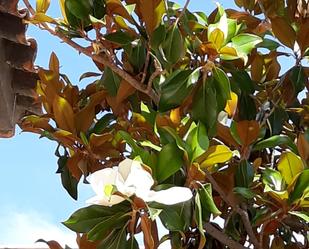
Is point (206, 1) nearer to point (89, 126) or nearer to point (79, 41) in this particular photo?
point (79, 41)

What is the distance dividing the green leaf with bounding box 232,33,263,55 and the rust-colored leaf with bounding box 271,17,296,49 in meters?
0.13

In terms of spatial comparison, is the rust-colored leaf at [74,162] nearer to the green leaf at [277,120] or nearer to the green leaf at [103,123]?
the green leaf at [103,123]

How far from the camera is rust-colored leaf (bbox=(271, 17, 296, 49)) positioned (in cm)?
153

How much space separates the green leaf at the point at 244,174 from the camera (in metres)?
1.38

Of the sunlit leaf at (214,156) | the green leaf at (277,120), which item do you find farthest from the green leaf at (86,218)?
the green leaf at (277,120)

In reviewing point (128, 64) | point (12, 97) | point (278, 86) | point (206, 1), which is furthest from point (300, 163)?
point (12, 97)

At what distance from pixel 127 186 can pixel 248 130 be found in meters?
0.45

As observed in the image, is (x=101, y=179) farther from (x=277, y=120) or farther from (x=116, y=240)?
(x=277, y=120)

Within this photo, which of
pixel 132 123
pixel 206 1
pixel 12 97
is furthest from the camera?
pixel 12 97

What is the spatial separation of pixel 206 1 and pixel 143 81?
16.3 inches

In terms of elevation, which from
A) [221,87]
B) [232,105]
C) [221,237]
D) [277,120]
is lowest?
[221,237]

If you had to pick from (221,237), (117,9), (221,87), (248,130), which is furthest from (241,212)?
(117,9)

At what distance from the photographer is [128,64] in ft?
5.04

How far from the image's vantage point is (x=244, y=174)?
138 cm
